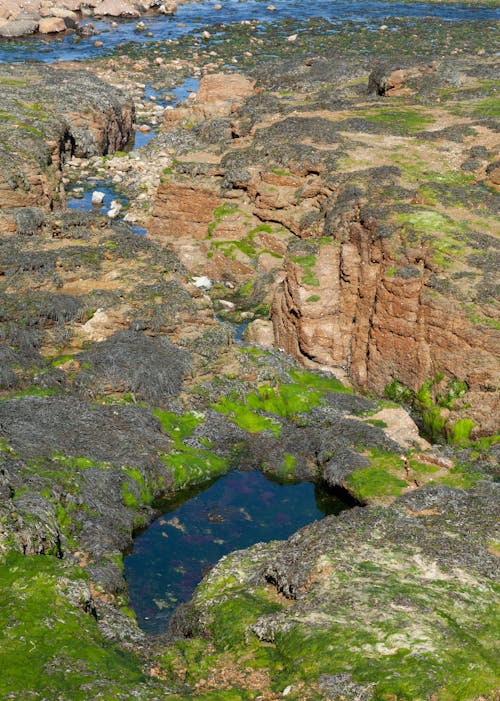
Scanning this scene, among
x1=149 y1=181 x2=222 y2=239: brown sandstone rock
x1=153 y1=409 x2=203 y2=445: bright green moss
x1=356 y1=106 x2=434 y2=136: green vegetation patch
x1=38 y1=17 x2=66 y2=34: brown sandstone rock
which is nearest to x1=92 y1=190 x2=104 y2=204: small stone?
x1=149 y1=181 x2=222 y2=239: brown sandstone rock

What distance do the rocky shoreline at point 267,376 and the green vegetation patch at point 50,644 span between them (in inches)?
1.8

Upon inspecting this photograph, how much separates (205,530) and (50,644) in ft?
27.6

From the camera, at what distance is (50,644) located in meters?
15.6

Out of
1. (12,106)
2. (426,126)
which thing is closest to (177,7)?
(12,106)

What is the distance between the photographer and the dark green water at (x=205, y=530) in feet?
69.9

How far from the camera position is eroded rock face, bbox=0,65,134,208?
1641 inches

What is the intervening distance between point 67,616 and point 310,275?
19.3 m

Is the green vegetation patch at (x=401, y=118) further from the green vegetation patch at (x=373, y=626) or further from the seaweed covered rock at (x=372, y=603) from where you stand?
the green vegetation patch at (x=373, y=626)

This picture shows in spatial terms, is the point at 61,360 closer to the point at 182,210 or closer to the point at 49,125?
the point at 182,210

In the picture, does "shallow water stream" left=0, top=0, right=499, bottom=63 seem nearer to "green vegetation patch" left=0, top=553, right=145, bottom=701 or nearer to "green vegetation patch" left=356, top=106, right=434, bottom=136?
"green vegetation patch" left=356, top=106, right=434, bottom=136

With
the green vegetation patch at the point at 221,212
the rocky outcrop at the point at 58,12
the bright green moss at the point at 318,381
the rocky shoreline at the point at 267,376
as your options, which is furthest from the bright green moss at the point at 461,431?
the rocky outcrop at the point at 58,12

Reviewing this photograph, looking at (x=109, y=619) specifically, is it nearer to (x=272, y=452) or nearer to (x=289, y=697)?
(x=289, y=697)

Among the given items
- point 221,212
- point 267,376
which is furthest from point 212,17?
point 267,376

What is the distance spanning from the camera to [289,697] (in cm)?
1501
